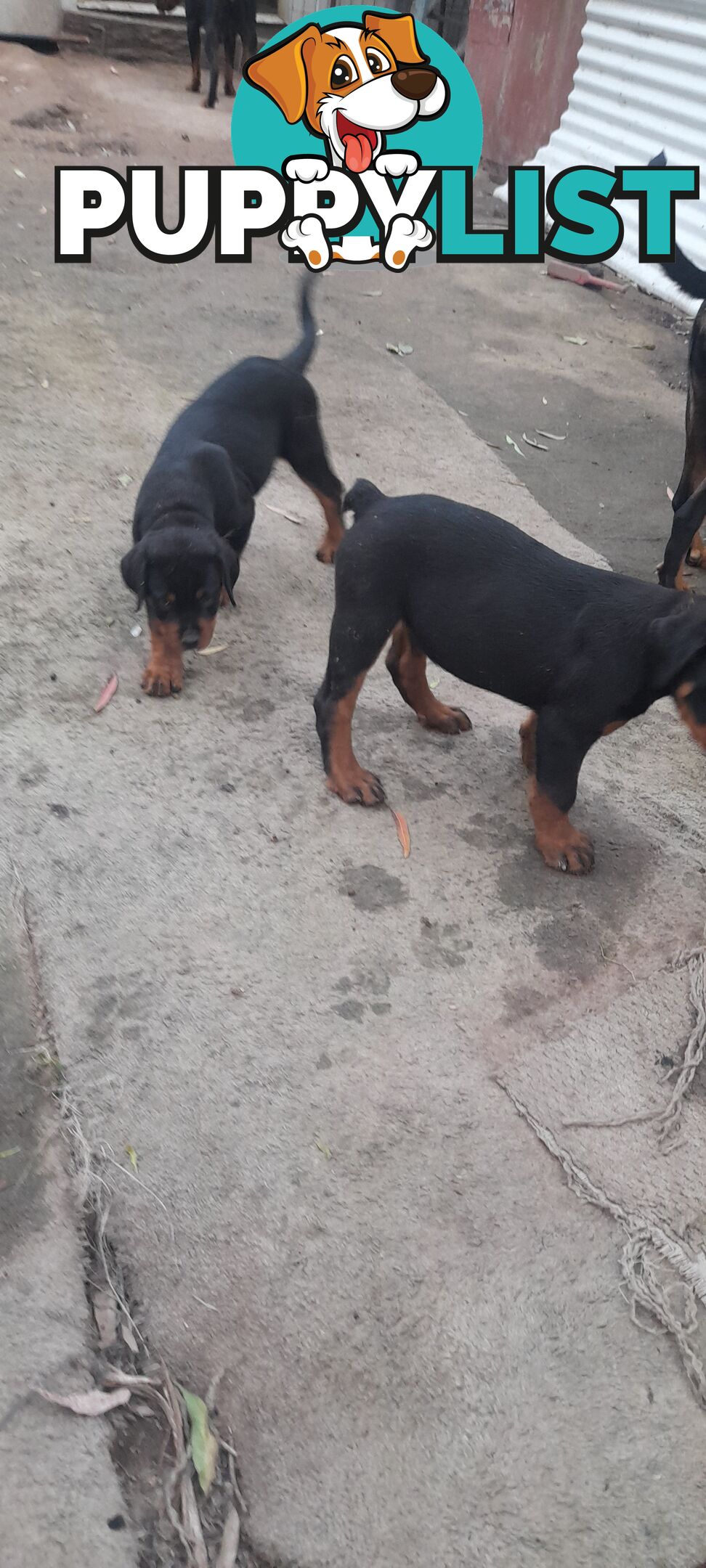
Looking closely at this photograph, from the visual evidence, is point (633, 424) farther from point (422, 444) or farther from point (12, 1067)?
point (12, 1067)

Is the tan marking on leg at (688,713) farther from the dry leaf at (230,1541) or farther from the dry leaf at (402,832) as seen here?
the dry leaf at (230,1541)

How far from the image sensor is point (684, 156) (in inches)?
316

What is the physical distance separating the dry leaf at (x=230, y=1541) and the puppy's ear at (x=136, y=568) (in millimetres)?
2510

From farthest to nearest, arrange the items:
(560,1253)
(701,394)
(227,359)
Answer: (227,359), (701,394), (560,1253)

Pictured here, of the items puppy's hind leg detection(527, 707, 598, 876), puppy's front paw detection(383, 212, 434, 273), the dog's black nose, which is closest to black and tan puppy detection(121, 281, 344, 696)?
puppy's hind leg detection(527, 707, 598, 876)

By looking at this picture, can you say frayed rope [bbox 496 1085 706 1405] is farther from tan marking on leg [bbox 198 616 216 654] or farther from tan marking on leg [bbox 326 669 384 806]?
Result: tan marking on leg [bbox 198 616 216 654]

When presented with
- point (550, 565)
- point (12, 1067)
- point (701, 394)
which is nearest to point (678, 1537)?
point (12, 1067)

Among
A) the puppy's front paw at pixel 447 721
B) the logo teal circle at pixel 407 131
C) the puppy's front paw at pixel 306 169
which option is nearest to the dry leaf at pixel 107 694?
the puppy's front paw at pixel 447 721

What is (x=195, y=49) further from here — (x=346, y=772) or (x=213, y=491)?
(x=346, y=772)

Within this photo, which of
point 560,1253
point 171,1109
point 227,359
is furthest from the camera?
point 227,359

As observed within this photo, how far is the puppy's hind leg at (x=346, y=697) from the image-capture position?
307cm

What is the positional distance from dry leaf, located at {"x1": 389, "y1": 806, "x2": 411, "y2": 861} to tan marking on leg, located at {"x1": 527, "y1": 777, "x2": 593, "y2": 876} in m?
0.38

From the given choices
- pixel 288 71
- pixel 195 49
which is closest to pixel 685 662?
pixel 288 71

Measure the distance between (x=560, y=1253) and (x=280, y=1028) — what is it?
82 centimetres
